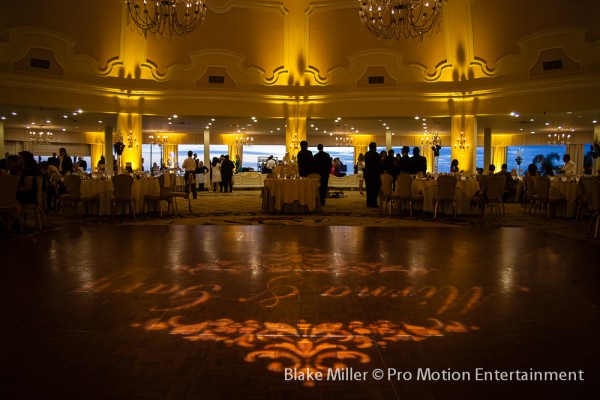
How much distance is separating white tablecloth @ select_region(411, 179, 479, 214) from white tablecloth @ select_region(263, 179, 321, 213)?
6.75 feet

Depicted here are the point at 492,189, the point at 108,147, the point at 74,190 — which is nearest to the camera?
the point at 74,190

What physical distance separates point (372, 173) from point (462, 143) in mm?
4934

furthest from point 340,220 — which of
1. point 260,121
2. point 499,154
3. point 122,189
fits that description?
point 499,154

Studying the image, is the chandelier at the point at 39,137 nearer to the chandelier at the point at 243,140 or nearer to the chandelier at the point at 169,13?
the chandelier at the point at 243,140

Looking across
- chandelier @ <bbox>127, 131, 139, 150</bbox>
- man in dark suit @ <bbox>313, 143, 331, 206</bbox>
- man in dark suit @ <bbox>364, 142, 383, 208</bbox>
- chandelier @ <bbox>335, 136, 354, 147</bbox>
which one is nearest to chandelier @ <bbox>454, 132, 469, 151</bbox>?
man in dark suit @ <bbox>364, 142, 383, 208</bbox>

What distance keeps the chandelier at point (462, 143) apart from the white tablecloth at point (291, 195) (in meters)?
6.94

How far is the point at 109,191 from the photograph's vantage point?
978cm

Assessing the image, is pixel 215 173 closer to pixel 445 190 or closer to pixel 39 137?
pixel 39 137

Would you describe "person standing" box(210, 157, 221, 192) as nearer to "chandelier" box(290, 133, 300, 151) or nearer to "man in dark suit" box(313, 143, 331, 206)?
"chandelier" box(290, 133, 300, 151)

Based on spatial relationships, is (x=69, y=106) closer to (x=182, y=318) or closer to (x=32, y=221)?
(x=32, y=221)

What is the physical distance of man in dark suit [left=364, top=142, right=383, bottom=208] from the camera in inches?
461

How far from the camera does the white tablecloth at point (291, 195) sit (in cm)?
1011

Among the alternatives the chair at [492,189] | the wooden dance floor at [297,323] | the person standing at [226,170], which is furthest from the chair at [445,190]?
the person standing at [226,170]

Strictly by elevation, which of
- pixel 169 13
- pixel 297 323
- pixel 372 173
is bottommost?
pixel 297 323
